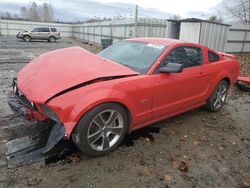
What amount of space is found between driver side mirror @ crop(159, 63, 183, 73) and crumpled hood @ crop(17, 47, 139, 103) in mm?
498

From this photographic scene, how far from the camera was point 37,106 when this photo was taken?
3.20 m

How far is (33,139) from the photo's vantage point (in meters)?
3.66

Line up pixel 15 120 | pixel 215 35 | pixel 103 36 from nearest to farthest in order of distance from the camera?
pixel 15 120 → pixel 215 35 → pixel 103 36

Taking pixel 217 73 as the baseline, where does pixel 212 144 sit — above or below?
below

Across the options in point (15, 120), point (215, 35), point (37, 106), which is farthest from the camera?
point (215, 35)

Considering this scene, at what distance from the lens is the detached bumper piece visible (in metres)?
3.15

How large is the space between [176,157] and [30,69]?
2697 millimetres

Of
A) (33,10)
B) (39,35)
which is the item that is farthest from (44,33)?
(33,10)

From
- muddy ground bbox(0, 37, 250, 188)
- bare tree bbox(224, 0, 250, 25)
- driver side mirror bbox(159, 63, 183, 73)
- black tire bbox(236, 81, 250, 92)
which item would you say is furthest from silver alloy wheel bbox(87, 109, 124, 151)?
bare tree bbox(224, 0, 250, 25)

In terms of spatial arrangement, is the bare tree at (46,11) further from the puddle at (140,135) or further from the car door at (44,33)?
the puddle at (140,135)

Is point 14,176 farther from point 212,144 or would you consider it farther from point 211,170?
point 212,144

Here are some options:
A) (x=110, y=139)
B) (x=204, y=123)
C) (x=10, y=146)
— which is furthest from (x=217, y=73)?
(x=10, y=146)

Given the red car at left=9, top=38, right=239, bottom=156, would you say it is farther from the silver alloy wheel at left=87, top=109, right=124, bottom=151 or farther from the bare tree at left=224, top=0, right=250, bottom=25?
the bare tree at left=224, top=0, right=250, bottom=25

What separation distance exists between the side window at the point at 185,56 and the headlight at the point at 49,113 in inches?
75.1
